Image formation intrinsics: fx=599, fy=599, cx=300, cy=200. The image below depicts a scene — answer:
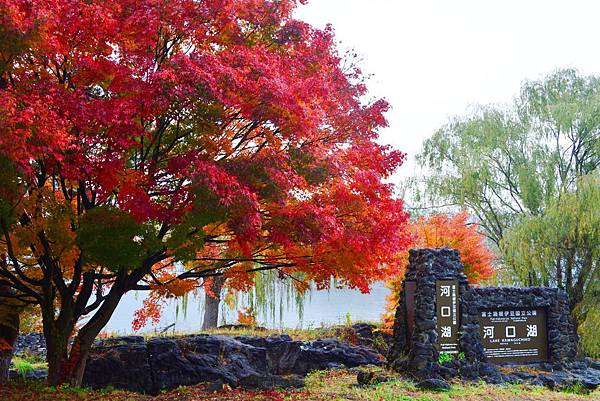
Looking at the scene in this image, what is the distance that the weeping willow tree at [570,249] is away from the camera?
1555cm

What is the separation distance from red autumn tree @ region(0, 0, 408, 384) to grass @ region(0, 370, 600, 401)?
738 millimetres

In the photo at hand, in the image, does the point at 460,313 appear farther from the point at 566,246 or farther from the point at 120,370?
the point at 120,370

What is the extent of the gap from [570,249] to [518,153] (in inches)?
133

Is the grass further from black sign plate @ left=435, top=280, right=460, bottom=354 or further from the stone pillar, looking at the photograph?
black sign plate @ left=435, top=280, right=460, bottom=354

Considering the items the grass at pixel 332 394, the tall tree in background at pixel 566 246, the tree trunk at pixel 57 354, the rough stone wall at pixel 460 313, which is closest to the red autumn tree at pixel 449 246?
the tall tree in background at pixel 566 246

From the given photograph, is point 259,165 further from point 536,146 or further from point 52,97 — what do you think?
point 536,146

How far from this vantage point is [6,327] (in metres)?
9.97

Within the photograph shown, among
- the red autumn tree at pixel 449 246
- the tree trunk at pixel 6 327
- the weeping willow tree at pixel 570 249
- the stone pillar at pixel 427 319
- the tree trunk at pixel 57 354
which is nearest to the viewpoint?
the tree trunk at pixel 57 354

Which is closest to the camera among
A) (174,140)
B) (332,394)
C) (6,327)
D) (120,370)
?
(174,140)

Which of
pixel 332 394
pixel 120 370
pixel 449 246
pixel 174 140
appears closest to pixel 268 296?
pixel 449 246

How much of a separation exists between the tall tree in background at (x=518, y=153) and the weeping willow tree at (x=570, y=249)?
1142 mm

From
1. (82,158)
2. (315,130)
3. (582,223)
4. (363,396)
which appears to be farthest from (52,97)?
(582,223)

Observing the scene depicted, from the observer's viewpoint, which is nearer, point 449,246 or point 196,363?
point 196,363

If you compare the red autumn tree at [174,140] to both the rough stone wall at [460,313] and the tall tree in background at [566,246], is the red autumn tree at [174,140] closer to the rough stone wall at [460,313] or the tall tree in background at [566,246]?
the rough stone wall at [460,313]
